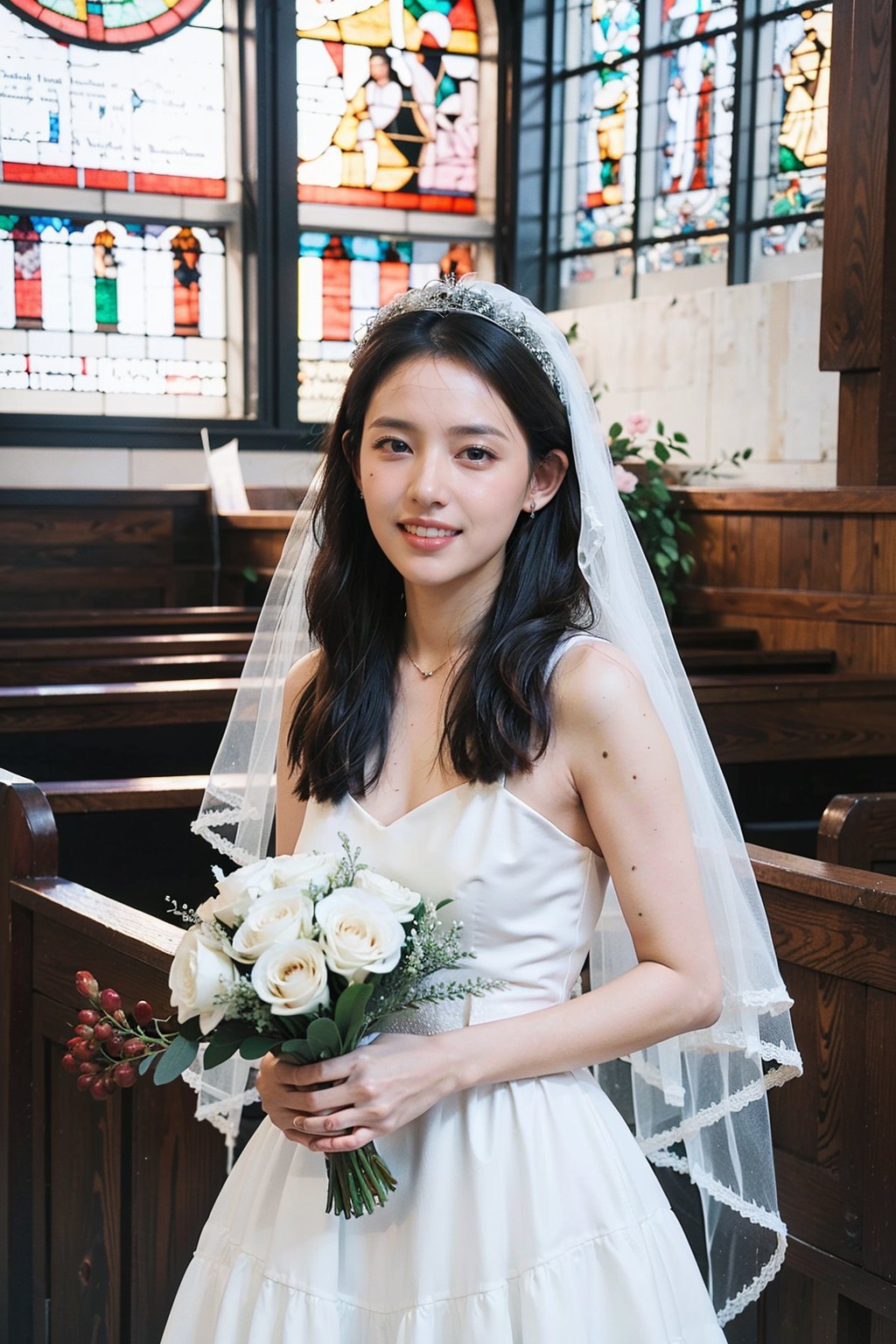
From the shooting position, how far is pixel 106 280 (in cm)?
858

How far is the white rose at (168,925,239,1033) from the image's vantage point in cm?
122

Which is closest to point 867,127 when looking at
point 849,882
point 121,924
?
point 849,882

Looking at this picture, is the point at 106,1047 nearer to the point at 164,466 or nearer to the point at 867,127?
the point at 867,127

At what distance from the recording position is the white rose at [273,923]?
47.4 inches

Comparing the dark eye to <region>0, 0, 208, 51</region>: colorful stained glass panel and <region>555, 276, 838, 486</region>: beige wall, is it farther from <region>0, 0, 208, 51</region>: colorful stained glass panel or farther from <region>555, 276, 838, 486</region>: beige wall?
<region>0, 0, 208, 51</region>: colorful stained glass panel

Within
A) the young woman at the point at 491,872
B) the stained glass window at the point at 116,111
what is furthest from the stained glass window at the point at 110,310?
the young woman at the point at 491,872

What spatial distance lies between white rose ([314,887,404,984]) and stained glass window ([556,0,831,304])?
6.72 metres

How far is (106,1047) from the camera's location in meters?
1.41

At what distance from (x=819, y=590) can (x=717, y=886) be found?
3.07 metres

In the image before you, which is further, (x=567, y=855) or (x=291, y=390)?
(x=291, y=390)

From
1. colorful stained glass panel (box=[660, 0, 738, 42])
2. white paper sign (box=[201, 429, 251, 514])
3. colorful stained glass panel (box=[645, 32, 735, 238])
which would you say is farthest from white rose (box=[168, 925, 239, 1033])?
colorful stained glass panel (box=[660, 0, 738, 42])

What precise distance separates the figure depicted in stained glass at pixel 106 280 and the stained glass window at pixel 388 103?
1.17m

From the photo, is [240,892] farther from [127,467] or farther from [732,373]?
[127,467]

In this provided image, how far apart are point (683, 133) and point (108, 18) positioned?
3142 mm
